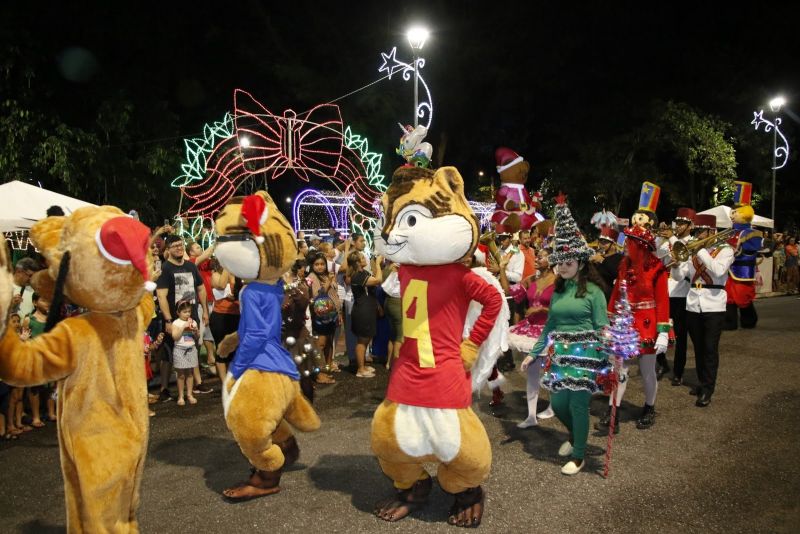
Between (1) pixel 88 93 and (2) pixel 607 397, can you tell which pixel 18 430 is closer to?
(2) pixel 607 397

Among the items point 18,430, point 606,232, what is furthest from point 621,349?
point 18,430

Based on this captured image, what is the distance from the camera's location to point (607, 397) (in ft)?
22.1

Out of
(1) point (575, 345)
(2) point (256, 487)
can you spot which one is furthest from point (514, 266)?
(2) point (256, 487)

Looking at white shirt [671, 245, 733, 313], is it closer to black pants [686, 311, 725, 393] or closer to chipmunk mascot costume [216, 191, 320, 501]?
black pants [686, 311, 725, 393]

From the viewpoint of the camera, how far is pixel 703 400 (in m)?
6.30

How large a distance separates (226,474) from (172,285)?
2773 millimetres

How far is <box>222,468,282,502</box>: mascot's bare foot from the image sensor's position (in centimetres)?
423

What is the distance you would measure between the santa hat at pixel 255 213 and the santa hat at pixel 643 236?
11.1ft

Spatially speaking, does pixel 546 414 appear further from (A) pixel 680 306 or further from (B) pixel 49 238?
(B) pixel 49 238

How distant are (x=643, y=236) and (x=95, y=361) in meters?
4.65

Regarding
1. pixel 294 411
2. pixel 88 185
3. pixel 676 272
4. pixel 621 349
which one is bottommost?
pixel 294 411

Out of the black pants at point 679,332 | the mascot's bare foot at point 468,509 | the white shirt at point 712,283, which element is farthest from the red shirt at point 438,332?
the black pants at point 679,332

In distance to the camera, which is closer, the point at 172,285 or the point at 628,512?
the point at 628,512

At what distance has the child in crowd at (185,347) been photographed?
6.58 meters
